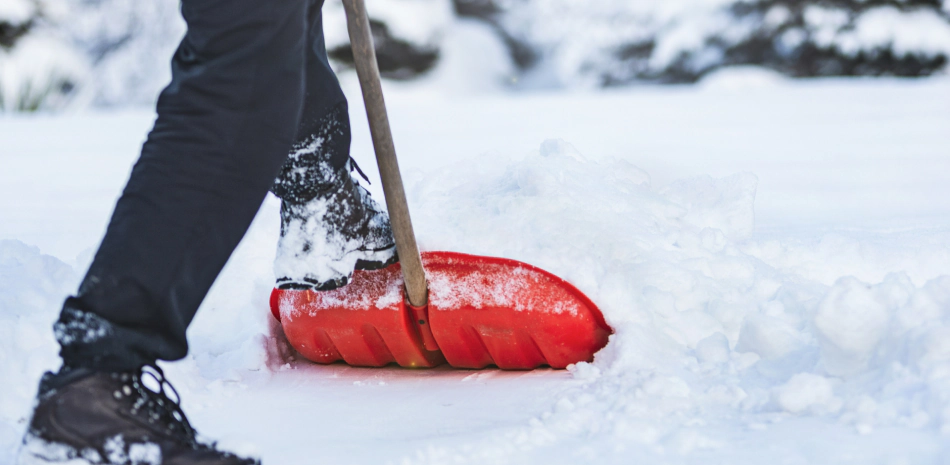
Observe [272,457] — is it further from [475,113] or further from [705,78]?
[705,78]

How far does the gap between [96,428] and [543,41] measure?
9.61 metres

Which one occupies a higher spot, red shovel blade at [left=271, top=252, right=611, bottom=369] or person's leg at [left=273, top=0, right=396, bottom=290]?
person's leg at [left=273, top=0, right=396, bottom=290]

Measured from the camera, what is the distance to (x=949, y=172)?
2416mm

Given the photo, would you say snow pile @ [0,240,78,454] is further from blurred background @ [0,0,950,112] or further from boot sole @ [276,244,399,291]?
blurred background @ [0,0,950,112]

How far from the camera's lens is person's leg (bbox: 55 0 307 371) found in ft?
2.30

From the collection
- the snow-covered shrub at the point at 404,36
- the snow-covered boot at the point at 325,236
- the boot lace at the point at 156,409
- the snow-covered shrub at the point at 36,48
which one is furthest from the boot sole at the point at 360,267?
the snow-covered shrub at the point at 404,36

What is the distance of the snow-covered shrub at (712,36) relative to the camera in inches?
337

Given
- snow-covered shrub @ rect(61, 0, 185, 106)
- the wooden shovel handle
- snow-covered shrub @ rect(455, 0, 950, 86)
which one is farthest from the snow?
the wooden shovel handle

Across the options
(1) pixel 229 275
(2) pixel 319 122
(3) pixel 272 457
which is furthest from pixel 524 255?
(1) pixel 229 275

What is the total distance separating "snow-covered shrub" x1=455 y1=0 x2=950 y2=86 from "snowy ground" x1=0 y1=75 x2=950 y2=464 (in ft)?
24.9

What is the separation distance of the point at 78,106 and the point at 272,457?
904cm

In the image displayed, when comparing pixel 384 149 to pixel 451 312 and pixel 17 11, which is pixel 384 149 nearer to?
pixel 451 312

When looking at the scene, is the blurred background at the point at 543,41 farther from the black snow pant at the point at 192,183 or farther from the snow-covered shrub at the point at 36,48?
the black snow pant at the point at 192,183

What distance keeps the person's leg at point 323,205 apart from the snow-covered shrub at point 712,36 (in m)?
8.75
